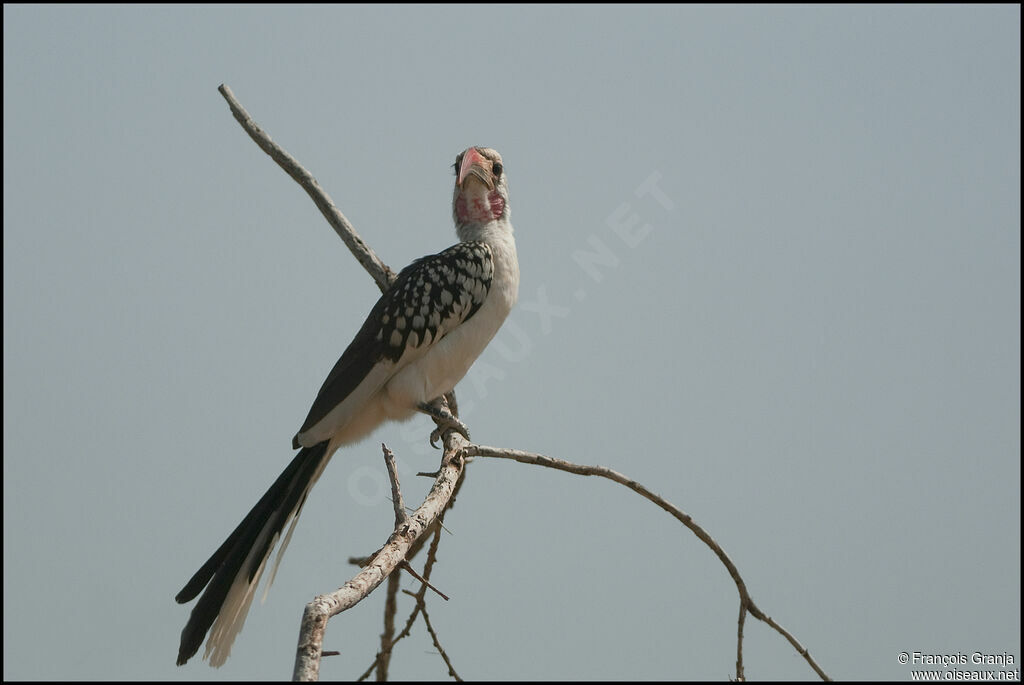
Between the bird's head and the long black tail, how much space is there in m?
1.37

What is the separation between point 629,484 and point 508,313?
0.95 meters

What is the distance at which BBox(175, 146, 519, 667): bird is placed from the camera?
288 cm

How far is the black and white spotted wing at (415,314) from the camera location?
3318 millimetres

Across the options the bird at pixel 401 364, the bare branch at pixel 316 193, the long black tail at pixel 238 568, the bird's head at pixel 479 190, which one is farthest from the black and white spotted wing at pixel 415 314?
the bare branch at pixel 316 193

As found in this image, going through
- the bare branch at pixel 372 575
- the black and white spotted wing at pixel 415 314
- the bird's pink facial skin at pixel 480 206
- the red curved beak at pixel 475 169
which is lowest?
the bare branch at pixel 372 575

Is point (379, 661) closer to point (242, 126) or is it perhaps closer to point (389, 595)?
point (389, 595)

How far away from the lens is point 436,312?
135 inches

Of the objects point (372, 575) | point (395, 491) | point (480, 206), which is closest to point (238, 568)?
point (395, 491)

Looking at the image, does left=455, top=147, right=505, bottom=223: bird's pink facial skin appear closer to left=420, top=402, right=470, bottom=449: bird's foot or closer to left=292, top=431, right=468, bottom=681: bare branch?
left=420, top=402, right=470, bottom=449: bird's foot

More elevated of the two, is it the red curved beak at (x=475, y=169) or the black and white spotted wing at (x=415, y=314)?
the red curved beak at (x=475, y=169)

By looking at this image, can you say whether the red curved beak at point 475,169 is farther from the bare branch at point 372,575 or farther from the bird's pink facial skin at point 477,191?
the bare branch at point 372,575

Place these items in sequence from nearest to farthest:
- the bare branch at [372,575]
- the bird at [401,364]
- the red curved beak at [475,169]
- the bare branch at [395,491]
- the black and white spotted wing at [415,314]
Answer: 1. the bare branch at [372,575]
2. the bare branch at [395,491]
3. the bird at [401,364]
4. the black and white spotted wing at [415,314]
5. the red curved beak at [475,169]

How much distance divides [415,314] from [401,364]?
205 mm

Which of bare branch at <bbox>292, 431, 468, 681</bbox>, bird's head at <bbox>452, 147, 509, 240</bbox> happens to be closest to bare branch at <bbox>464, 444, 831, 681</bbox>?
bare branch at <bbox>292, 431, 468, 681</bbox>
